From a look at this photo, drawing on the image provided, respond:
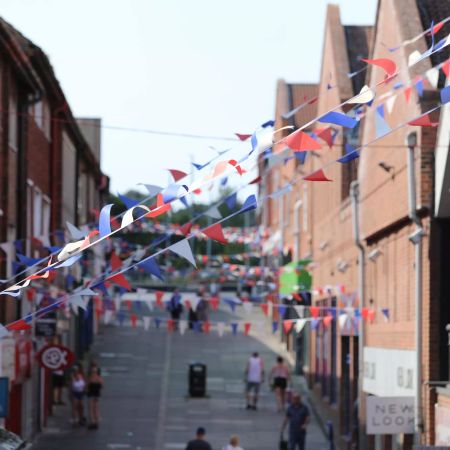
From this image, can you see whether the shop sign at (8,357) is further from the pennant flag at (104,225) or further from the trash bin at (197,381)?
the pennant flag at (104,225)

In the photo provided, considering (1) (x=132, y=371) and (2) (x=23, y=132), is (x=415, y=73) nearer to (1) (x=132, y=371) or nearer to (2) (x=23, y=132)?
(2) (x=23, y=132)

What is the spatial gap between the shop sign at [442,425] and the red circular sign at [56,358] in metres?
9.84

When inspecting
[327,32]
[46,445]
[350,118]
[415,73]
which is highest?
[327,32]

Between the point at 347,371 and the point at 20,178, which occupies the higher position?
the point at 20,178

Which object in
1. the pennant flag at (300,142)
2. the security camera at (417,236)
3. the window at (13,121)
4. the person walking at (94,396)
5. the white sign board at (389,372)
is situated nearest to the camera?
the pennant flag at (300,142)

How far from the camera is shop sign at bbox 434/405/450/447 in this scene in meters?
19.3

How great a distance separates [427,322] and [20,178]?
1078 centimetres

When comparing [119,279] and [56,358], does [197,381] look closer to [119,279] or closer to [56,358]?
[56,358]

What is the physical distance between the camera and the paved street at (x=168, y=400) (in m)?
31.9

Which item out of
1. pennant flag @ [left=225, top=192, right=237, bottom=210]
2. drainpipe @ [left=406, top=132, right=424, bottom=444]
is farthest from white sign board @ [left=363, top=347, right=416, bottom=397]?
pennant flag @ [left=225, top=192, right=237, bottom=210]

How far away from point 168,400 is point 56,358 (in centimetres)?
1108

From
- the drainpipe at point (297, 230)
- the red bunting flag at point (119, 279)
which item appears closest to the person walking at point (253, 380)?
the drainpipe at point (297, 230)

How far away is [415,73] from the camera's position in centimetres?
2156

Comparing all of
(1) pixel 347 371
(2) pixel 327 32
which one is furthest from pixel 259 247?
(1) pixel 347 371
